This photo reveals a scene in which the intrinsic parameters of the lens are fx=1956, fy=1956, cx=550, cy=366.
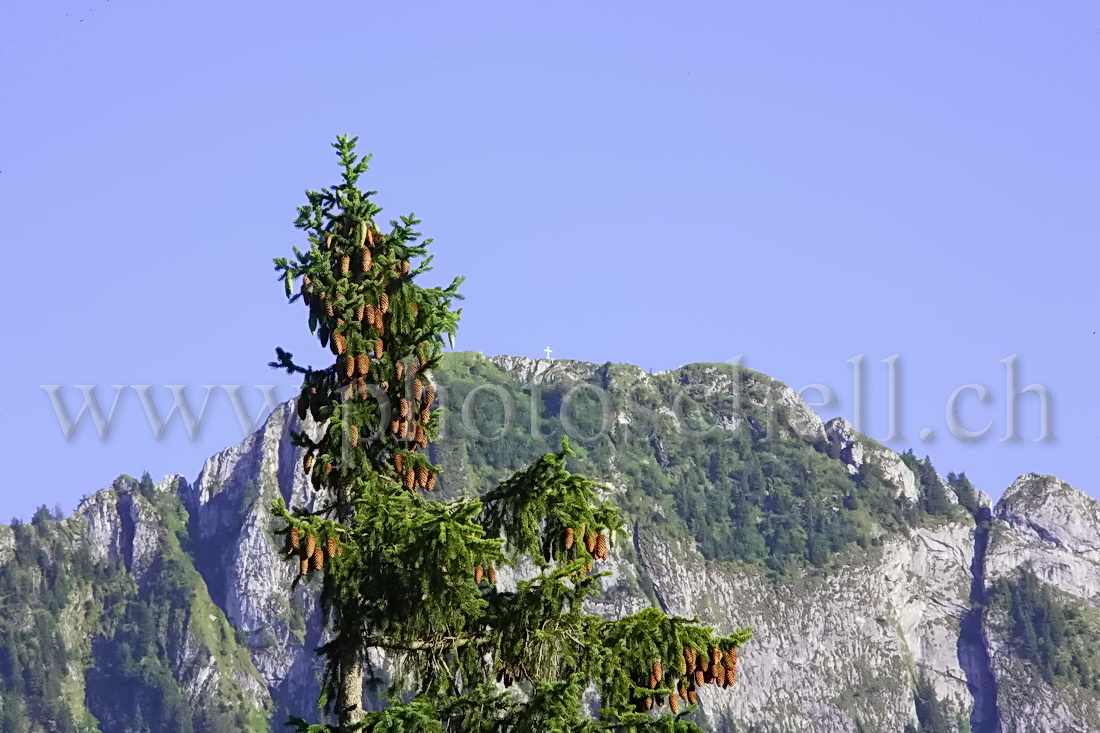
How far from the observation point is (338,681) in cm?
3017

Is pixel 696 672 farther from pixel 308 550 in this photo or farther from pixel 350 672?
pixel 308 550

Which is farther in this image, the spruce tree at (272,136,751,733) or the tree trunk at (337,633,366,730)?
the tree trunk at (337,633,366,730)

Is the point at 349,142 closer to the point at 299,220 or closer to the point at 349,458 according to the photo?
the point at 299,220

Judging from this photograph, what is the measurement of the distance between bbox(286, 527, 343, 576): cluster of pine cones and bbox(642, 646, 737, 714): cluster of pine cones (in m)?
5.04

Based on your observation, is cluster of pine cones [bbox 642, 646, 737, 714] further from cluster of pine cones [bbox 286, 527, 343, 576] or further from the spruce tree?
cluster of pine cones [bbox 286, 527, 343, 576]

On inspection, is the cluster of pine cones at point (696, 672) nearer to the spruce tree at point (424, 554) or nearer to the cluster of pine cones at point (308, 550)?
the spruce tree at point (424, 554)

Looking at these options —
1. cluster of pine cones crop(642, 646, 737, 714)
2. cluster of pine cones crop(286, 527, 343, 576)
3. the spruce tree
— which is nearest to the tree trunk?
the spruce tree

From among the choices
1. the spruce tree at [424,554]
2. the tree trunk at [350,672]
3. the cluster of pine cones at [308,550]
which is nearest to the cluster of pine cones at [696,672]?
the spruce tree at [424,554]

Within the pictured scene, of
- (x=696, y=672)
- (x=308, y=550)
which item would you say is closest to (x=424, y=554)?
(x=308, y=550)

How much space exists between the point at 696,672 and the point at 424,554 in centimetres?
448

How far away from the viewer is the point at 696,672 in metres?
28.9

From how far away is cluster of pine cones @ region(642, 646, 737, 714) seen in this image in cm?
2848

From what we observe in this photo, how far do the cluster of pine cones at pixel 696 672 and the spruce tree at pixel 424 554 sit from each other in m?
0.03

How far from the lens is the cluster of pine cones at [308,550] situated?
2762cm
